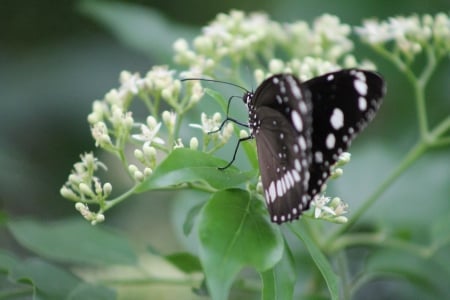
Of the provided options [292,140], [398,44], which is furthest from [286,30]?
[292,140]

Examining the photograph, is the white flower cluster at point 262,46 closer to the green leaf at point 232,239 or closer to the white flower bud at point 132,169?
the white flower bud at point 132,169

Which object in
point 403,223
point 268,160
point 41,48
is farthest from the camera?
point 41,48

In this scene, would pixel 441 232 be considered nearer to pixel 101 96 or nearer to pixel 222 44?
pixel 222 44

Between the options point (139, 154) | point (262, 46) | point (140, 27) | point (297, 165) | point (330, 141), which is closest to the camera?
point (297, 165)

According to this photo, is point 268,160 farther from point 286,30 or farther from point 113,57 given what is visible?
point 113,57

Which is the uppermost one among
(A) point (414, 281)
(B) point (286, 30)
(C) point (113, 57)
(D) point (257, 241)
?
(C) point (113, 57)

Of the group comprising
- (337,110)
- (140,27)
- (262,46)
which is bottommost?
(337,110)

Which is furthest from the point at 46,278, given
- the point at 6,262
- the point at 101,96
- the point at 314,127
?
the point at 101,96
